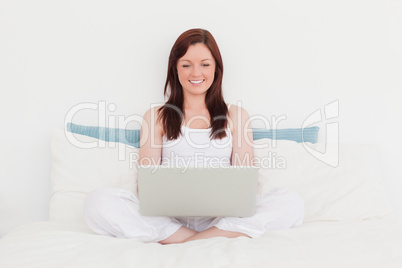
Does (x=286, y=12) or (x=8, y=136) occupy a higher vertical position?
(x=286, y=12)

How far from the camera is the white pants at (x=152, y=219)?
1.52 m

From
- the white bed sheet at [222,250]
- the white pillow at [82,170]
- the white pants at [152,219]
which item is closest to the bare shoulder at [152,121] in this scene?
the white pillow at [82,170]

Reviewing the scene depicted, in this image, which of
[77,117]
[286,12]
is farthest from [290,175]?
[77,117]

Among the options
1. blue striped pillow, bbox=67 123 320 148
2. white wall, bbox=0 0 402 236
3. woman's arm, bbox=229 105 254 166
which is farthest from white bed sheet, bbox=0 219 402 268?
white wall, bbox=0 0 402 236

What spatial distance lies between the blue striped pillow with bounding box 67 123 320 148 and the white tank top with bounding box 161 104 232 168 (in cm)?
18

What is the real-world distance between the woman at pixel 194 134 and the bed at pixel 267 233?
3.8 inches

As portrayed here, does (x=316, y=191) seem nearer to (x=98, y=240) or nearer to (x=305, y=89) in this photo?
(x=305, y=89)

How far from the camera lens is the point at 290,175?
1.92 metres

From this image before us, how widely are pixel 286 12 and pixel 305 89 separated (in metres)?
0.42

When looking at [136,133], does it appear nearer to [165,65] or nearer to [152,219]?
[165,65]

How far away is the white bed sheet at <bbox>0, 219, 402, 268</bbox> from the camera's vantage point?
1.17 meters

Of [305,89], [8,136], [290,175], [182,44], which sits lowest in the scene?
[290,175]

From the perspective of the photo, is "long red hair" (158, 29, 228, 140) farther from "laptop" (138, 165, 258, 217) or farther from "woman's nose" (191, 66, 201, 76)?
"laptop" (138, 165, 258, 217)

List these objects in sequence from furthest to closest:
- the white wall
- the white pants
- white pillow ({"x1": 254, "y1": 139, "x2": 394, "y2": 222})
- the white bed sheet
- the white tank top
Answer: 1. the white wall
2. the white tank top
3. white pillow ({"x1": 254, "y1": 139, "x2": 394, "y2": 222})
4. the white pants
5. the white bed sheet
